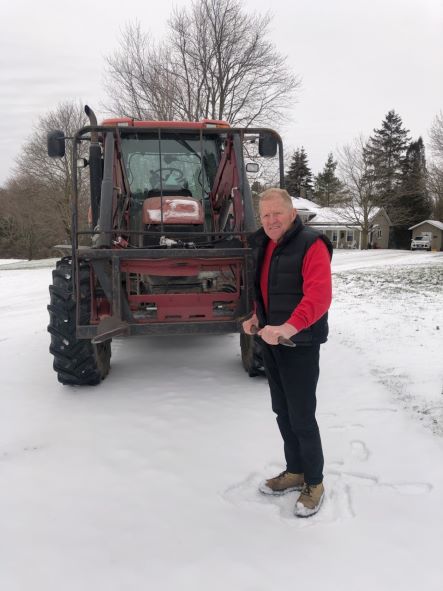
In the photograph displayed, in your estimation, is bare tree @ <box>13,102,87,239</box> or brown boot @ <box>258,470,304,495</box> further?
bare tree @ <box>13,102,87,239</box>

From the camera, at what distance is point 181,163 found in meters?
5.05

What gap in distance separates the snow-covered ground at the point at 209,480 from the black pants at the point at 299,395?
0.29 m

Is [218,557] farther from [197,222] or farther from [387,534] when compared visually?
[197,222]

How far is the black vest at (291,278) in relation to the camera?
7.12 ft

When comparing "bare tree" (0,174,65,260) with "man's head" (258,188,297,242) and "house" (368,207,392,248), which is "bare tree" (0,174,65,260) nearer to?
"man's head" (258,188,297,242)

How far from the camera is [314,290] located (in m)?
2.08

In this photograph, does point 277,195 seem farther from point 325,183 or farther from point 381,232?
point 325,183

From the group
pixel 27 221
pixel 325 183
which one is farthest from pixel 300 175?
pixel 27 221

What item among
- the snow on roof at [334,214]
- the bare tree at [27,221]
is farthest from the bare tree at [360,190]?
the bare tree at [27,221]

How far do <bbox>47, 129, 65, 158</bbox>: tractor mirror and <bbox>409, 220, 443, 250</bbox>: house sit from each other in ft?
145

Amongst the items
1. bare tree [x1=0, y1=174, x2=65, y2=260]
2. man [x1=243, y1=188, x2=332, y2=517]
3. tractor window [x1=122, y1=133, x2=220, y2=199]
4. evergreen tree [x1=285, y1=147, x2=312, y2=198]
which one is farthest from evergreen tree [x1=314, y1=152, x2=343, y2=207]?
man [x1=243, y1=188, x2=332, y2=517]

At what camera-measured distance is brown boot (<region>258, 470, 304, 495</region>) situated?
8.37ft

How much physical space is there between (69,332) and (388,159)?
49553mm

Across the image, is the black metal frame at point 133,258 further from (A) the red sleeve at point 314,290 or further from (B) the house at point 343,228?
(B) the house at point 343,228
